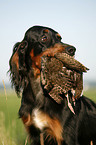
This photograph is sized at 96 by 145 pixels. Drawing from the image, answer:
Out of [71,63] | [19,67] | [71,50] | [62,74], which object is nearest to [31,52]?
→ [19,67]

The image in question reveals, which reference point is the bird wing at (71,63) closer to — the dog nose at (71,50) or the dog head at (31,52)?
the dog nose at (71,50)

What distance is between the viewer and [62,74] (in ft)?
10.8

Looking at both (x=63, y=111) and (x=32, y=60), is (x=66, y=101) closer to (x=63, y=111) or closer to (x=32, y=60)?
(x=63, y=111)

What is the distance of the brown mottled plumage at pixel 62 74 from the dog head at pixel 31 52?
584mm

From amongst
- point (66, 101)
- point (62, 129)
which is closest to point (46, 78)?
point (66, 101)

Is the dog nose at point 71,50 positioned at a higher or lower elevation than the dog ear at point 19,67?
higher

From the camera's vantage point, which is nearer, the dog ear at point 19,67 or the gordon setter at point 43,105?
the gordon setter at point 43,105

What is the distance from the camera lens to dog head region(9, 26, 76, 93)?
4.04 m

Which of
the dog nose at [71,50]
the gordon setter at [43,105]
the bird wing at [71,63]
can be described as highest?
the dog nose at [71,50]

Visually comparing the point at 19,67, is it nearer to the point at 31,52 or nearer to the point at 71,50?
the point at 31,52

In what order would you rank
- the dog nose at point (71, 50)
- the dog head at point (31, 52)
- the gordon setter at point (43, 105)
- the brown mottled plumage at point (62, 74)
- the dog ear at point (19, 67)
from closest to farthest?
the brown mottled plumage at point (62, 74) < the dog nose at point (71, 50) < the gordon setter at point (43, 105) < the dog head at point (31, 52) < the dog ear at point (19, 67)

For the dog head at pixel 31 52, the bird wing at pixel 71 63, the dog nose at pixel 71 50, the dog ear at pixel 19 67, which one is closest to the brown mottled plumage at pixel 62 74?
the bird wing at pixel 71 63

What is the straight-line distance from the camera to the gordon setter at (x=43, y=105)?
366 centimetres

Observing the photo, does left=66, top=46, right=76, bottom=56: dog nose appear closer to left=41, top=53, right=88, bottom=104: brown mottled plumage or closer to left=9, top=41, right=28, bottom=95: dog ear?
left=41, top=53, right=88, bottom=104: brown mottled plumage
